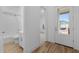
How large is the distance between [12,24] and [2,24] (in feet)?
0.50

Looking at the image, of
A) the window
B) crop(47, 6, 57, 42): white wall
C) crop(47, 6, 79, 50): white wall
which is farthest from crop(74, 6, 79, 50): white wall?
crop(47, 6, 57, 42): white wall

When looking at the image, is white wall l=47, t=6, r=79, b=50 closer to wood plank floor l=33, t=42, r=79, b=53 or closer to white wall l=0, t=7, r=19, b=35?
wood plank floor l=33, t=42, r=79, b=53

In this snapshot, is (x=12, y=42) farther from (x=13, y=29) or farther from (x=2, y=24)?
(x=2, y=24)

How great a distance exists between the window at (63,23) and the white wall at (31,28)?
34cm

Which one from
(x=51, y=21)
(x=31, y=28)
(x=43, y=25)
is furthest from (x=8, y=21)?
(x=51, y=21)

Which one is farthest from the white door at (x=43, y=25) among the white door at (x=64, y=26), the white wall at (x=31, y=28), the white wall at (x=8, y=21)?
the white wall at (x=8, y=21)

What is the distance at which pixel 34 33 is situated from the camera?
5.02 feet

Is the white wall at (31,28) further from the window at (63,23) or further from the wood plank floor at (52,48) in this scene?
the window at (63,23)

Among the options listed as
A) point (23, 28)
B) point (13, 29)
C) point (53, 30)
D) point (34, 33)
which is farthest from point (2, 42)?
point (53, 30)

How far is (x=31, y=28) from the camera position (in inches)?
59.7

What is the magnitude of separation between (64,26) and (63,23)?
5 centimetres

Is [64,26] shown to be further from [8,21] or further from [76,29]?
[8,21]

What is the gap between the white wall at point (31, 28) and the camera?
1498mm
